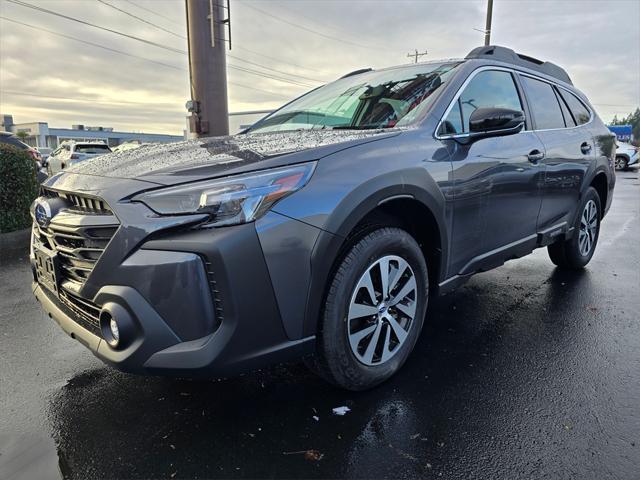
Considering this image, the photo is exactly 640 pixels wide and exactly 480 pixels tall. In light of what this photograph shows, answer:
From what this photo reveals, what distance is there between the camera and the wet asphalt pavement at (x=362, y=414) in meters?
2.00

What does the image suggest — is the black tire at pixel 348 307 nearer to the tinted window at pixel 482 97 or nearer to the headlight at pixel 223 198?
the headlight at pixel 223 198

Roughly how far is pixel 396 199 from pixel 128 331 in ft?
4.70

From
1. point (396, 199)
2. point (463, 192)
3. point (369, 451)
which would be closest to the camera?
point (369, 451)

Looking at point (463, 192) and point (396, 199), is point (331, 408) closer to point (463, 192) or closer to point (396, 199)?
point (396, 199)

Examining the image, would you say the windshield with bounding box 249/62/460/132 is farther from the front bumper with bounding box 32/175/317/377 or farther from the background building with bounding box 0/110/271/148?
the background building with bounding box 0/110/271/148

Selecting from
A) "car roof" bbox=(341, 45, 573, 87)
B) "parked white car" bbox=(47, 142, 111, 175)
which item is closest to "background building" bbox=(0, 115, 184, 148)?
"parked white car" bbox=(47, 142, 111, 175)

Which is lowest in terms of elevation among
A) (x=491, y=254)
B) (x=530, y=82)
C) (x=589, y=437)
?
(x=589, y=437)

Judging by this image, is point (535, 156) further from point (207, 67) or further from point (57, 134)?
point (57, 134)

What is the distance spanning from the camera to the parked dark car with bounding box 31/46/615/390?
186cm

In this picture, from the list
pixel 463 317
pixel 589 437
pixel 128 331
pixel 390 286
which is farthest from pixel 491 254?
pixel 128 331

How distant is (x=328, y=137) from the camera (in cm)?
250

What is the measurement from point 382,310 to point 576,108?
11.2 ft

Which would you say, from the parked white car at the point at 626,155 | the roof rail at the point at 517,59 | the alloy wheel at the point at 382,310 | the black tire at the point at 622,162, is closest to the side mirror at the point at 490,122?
the roof rail at the point at 517,59

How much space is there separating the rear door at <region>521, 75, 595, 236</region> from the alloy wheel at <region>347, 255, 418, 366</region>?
5.90ft
